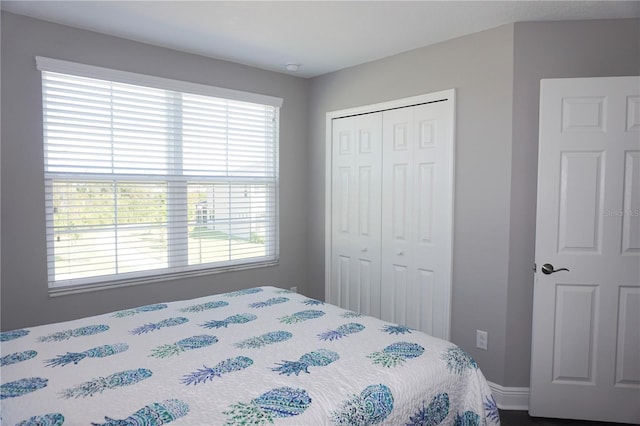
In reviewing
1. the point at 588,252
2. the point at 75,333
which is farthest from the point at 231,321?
the point at 588,252

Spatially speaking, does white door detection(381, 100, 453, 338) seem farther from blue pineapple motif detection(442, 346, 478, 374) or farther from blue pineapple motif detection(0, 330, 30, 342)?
blue pineapple motif detection(0, 330, 30, 342)

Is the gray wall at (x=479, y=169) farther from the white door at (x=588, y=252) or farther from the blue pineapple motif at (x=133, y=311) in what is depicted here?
the blue pineapple motif at (x=133, y=311)

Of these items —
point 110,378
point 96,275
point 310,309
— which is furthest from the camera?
point 96,275

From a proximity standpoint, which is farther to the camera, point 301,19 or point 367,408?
point 301,19

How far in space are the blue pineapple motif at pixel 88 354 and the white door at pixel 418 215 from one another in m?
2.20

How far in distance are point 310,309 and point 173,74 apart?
2146 millimetres

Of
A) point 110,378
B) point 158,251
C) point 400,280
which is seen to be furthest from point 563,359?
point 158,251

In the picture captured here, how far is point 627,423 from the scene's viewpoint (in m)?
2.54

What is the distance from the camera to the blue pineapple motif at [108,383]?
141 centimetres

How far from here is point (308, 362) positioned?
1.66 m

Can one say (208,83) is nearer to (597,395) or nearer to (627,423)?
(597,395)

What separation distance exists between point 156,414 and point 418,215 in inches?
96.0

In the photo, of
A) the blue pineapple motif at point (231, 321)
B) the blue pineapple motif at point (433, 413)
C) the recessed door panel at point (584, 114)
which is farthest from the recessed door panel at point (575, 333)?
the blue pineapple motif at point (231, 321)

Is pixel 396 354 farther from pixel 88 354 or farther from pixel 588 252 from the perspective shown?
pixel 588 252
